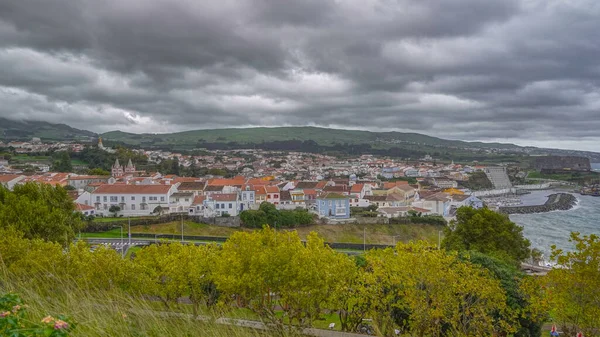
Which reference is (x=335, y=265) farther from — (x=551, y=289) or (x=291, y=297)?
(x=551, y=289)

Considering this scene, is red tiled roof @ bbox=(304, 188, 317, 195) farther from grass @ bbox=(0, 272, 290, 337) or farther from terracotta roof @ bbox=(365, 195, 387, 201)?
grass @ bbox=(0, 272, 290, 337)

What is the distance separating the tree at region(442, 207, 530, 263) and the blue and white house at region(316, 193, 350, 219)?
66.0ft

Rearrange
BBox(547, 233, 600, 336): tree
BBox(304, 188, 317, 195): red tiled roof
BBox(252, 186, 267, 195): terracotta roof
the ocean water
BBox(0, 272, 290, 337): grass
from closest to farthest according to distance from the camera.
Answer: BBox(0, 272, 290, 337): grass, BBox(547, 233, 600, 336): tree, the ocean water, BBox(252, 186, 267, 195): terracotta roof, BBox(304, 188, 317, 195): red tiled roof

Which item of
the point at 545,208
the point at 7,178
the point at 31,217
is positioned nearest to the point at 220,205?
the point at 31,217

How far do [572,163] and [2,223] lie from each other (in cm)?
14660

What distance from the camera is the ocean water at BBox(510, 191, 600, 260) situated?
37.5 meters

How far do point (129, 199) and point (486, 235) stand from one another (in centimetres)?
3271

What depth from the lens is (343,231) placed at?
39.8m

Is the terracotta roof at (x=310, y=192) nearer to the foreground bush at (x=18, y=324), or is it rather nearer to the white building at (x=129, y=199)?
the white building at (x=129, y=199)

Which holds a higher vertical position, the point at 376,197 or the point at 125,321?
the point at 125,321

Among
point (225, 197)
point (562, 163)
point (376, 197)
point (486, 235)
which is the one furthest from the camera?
point (562, 163)

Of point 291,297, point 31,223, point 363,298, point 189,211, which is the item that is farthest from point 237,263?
point 189,211

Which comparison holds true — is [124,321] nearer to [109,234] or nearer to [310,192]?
[109,234]

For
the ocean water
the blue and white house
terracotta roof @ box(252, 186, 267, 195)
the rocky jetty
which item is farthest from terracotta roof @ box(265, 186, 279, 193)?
the rocky jetty
